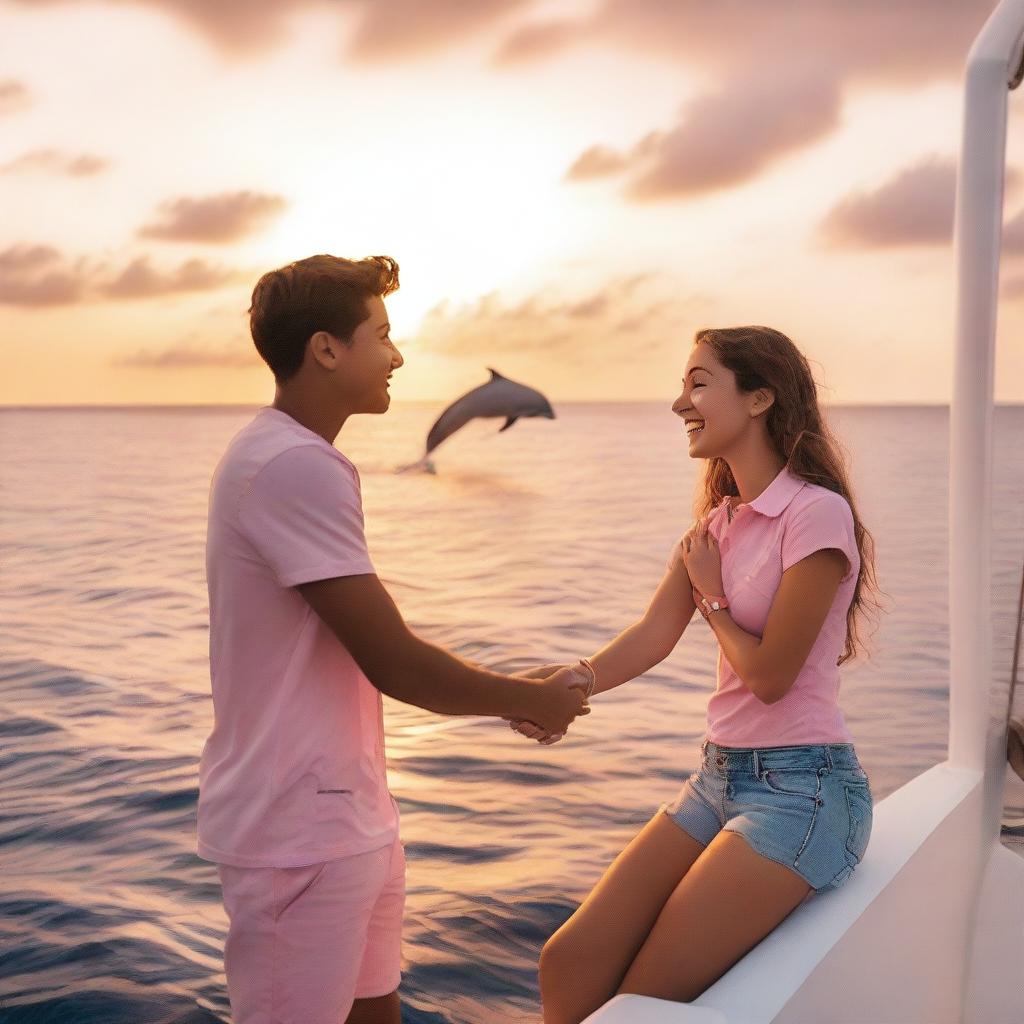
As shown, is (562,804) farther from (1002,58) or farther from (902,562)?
(902,562)

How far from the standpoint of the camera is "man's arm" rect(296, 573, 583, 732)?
59.9 inches

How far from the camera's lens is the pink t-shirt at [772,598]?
2008 millimetres

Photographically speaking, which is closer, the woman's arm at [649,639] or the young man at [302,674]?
the young man at [302,674]

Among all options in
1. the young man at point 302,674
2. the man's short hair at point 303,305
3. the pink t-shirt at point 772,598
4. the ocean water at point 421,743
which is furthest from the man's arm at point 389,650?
the ocean water at point 421,743

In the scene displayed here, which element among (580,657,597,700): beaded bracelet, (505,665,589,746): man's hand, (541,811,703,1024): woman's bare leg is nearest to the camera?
(541,811,703,1024): woman's bare leg

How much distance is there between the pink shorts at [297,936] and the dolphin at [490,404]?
11474 millimetres

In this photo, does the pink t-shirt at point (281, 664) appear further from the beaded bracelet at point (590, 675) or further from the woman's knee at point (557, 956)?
the beaded bracelet at point (590, 675)

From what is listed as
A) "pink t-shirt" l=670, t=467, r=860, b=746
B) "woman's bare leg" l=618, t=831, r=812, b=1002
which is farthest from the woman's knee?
"pink t-shirt" l=670, t=467, r=860, b=746

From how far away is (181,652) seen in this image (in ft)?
29.8

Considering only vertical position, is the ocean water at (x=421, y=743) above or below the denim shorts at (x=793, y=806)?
below

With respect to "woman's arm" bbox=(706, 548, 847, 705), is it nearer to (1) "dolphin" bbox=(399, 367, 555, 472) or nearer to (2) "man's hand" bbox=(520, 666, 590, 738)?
(2) "man's hand" bbox=(520, 666, 590, 738)

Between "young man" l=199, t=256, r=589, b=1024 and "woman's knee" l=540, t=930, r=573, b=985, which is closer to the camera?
"young man" l=199, t=256, r=589, b=1024

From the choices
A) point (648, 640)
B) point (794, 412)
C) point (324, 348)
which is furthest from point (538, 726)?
point (324, 348)

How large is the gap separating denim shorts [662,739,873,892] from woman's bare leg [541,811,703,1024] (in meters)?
0.06
